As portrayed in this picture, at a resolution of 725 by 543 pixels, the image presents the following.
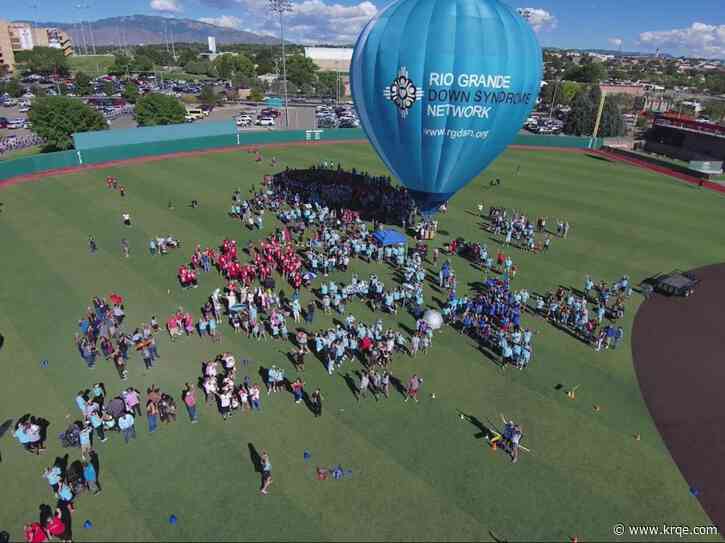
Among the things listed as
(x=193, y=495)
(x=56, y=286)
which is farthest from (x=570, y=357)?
(x=56, y=286)

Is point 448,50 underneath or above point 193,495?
above

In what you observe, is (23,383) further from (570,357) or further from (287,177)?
(287,177)

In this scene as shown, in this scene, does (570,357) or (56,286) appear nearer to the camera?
(570,357)

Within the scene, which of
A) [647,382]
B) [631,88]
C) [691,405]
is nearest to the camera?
[691,405]

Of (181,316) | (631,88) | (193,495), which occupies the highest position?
(631,88)

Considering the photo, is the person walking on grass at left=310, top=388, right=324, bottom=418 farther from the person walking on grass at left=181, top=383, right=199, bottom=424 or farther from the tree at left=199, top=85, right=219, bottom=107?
the tree at left=199, top=85, right=219, bottom=107

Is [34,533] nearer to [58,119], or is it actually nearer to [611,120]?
[58,119]

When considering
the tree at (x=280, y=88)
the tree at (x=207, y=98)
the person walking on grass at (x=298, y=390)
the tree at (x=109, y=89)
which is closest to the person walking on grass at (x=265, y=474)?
the person walking on grass at (x=298, y=390)

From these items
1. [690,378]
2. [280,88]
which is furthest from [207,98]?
[690,378]
